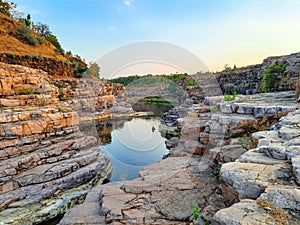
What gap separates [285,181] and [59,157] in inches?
309

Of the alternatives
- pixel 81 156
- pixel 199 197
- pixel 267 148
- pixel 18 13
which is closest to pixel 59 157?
pixel 81 156

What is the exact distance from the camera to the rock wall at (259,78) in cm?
1059

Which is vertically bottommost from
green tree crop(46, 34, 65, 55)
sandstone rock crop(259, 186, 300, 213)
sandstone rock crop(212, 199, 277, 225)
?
sandstone rock crop(212, 199, 277, 225)

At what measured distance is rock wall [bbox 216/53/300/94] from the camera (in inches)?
417

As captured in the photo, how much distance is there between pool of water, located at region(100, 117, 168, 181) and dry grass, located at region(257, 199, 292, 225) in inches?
287

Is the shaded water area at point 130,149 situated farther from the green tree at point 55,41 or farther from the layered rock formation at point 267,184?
the green tree at point 55,41

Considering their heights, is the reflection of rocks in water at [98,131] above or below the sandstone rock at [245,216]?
below

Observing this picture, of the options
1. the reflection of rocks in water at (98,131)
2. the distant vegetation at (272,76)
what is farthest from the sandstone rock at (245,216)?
the reflection of rocks in water at (98,131)

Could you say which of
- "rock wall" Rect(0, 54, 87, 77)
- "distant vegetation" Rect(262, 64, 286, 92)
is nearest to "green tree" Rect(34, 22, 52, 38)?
"rock wall" Rect(0, 54, 87, 77)

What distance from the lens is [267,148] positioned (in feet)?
11.3

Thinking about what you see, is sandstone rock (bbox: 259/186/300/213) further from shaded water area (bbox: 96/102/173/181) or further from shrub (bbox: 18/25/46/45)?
shrub (bbox: 18/25/46/45)

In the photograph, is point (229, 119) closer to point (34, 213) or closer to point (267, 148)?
point (267, 148)

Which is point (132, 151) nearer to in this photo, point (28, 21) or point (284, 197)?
point (284, 197)

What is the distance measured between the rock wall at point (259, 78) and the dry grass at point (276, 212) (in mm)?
9209
